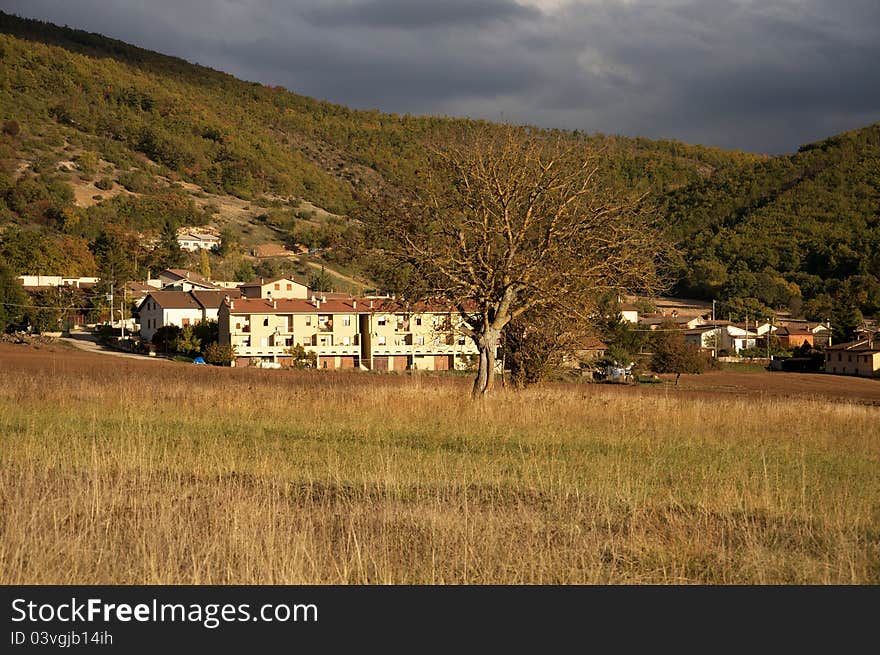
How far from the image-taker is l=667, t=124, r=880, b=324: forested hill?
413 feet

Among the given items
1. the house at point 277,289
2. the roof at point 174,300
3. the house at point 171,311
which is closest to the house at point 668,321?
the house at point 277,289

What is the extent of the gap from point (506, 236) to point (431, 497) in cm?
1497

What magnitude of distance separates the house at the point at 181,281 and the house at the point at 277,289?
19.4 feet

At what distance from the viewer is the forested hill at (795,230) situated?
413 ft

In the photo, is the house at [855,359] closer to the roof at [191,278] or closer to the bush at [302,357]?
the bush at [302,357]

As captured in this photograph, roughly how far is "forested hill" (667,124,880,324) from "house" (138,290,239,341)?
6316 cm

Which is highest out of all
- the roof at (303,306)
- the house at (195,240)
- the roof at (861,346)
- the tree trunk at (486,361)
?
the house at (195,240)

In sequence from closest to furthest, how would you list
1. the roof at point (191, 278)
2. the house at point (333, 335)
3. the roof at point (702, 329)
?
the house at point (333, 335) → the roof at point (702, 329) → the roof at point (191, 278)

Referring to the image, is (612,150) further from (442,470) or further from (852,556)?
(852,556)

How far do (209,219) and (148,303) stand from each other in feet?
238

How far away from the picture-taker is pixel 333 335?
256 ft

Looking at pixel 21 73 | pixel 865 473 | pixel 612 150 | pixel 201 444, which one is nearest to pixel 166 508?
pixel 201 444

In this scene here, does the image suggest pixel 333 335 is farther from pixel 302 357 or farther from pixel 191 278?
pixel 191 278

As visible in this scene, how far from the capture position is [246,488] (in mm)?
10039
